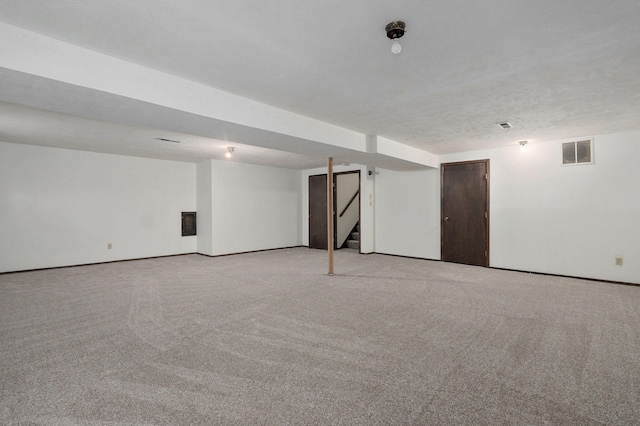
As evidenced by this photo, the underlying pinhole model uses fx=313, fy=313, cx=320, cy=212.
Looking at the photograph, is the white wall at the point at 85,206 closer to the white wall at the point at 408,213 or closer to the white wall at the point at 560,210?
the white wall at the point at 408,213

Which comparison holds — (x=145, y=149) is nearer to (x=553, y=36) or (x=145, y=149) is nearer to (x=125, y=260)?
(x=125, y=260)

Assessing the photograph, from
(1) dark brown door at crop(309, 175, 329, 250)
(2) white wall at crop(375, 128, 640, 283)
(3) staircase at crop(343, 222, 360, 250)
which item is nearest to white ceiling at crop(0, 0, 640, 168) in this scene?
(2) white wall at crop(375, 128, 640, 283)

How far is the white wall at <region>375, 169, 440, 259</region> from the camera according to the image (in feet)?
23.6

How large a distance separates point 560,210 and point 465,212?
1.63 m

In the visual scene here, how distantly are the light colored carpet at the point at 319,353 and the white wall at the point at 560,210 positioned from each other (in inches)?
24.4

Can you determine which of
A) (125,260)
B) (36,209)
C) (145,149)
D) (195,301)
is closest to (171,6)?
(195,301)

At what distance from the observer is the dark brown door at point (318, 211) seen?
9391 millimetres

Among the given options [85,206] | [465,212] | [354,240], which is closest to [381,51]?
[465,212]

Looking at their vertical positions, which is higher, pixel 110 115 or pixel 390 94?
pixel 390 94

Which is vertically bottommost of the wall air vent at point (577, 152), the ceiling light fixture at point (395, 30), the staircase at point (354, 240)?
the staircase at point (354, 240)

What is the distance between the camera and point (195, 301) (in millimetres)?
4113

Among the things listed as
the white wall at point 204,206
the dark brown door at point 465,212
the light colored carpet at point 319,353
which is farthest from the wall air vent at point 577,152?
the white wall at point 204,206

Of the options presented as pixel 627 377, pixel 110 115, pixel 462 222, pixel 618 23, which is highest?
pixel 618 23

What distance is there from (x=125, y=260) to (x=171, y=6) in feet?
22.5
